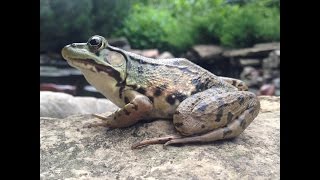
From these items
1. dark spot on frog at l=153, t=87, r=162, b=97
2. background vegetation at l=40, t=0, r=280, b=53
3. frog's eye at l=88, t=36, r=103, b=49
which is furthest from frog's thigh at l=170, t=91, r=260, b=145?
background vegetation at l=40, t=0, r=280, b=53

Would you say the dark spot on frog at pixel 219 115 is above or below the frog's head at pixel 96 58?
below

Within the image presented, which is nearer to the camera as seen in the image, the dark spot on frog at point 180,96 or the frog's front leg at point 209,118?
the frog's front leg at point 209,118

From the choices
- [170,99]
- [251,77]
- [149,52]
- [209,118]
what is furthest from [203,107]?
[149,52]

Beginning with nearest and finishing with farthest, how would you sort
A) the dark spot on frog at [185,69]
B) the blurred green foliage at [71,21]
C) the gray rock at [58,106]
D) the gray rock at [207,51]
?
1. the dark spot on frog at [185,69]
2. the gray rock at [58,106]
3. the blurred green foliage at [71,21]
4. the gray rock at [207,51]

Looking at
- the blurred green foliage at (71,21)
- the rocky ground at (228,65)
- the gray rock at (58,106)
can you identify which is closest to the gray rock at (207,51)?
the rocky ground at (228,65)

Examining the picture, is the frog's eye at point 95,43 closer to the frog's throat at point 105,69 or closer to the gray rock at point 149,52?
the frog's throat at point 105,69

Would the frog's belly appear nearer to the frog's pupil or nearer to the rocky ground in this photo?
the frog's pupil

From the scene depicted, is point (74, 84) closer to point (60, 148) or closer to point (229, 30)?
point (229, 30)
